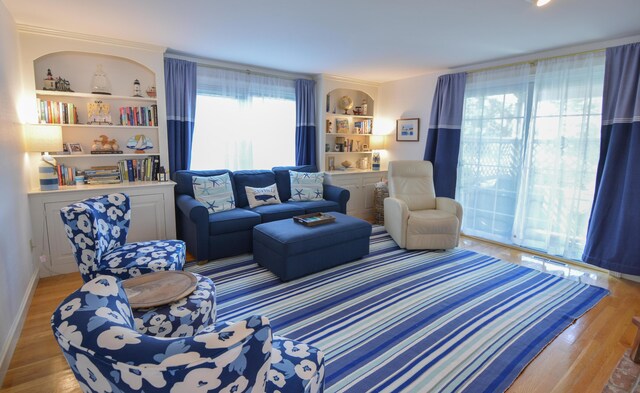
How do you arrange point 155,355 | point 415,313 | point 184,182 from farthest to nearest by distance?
point 184,182 → point 415,313 → point 155,355

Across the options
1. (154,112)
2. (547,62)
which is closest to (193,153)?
(154,112)

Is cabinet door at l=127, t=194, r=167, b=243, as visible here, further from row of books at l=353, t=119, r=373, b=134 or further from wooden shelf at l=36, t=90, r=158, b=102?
row of books at l=353, t=119, r=373, b=134

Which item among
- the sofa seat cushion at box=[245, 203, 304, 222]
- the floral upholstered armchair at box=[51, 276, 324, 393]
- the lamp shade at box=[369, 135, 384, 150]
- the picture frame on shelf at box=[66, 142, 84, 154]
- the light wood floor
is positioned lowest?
the light wood floor

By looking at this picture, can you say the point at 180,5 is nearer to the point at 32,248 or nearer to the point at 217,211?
the point at 217,211

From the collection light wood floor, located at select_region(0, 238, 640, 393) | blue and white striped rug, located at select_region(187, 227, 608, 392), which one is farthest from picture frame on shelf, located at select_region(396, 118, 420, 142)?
light wood floor, located at select_region(0, 238, 640, 393)

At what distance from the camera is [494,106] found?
4141 mm

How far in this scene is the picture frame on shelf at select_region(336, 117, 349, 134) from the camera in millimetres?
5407

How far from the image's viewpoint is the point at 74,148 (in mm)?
3445

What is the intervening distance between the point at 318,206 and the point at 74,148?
2.73 metres

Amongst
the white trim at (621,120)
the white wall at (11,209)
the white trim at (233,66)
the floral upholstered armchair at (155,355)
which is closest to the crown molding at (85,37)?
the white wall at (11,209)

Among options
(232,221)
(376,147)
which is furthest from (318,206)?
(376,147)

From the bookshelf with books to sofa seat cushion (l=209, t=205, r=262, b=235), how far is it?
63 centimetres

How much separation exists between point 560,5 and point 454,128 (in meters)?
2.16

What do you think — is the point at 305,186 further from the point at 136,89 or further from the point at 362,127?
the point at 136,89
